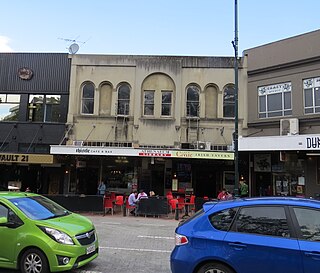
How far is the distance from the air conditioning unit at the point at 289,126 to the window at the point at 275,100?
0.84 m

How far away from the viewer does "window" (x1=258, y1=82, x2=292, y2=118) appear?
1956 centimetres

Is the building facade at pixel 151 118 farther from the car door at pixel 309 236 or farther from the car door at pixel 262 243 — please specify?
the car door at pixel 309 236

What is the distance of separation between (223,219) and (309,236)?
119 cm

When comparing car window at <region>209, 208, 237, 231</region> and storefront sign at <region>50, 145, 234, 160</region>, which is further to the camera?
storefront sign at <region>50, 145, 234, 160</region>

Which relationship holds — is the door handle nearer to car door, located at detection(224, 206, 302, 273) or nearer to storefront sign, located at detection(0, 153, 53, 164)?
car door, located at detection(224, 206, 302, 273)

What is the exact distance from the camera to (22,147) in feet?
70.4

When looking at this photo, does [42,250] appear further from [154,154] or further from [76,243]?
[154,154]

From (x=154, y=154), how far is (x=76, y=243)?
12143mm

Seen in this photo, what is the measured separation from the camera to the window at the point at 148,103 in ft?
71.3

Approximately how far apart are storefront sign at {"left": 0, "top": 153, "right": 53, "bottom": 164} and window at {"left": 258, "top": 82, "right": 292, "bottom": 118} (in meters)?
12.1

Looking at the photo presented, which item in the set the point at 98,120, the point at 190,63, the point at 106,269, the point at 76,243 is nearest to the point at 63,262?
the point at 76,243

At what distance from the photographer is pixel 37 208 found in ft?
23.7

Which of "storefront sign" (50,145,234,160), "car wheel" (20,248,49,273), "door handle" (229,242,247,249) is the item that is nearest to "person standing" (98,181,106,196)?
"storefront sign" (50,145,234,160)

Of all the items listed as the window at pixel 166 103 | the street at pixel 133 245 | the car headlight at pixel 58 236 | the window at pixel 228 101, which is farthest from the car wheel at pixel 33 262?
the window at pixel 228 101
